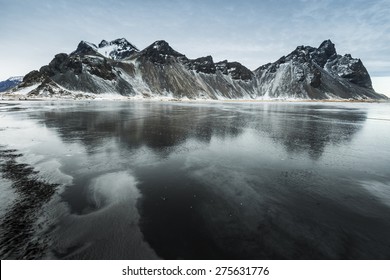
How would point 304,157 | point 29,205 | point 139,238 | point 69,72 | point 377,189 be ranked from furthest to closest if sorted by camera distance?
point 69,72 → point 304,157 → point 377,189 → point 29,205 → point 139,238

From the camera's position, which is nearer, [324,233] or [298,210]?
[324,233]

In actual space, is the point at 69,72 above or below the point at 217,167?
above

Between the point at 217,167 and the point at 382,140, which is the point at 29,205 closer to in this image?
the point at 217,167

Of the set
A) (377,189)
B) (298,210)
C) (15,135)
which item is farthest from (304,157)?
(15,135)

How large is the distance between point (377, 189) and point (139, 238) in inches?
423

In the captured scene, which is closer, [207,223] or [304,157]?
[207,223]

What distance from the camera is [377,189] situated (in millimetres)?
10641

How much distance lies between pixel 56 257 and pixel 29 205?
362 cm

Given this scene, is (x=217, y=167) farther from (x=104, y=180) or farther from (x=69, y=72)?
(x=69, y=72)

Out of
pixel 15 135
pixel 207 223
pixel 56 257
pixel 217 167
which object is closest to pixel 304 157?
pixel 217 167

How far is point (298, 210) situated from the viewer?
28.0ft
